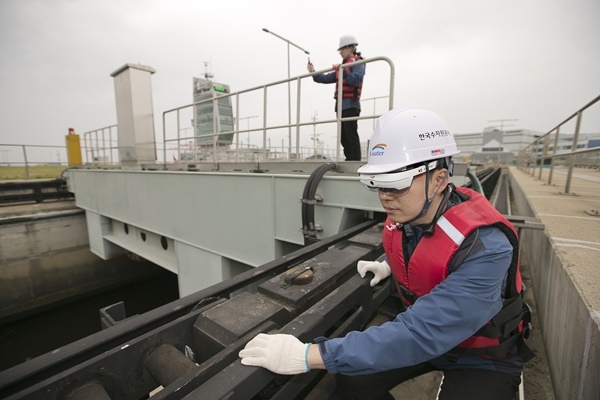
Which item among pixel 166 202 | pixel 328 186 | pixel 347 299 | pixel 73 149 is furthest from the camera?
pixel 73 149

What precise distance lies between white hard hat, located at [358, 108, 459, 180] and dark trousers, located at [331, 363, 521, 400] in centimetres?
112

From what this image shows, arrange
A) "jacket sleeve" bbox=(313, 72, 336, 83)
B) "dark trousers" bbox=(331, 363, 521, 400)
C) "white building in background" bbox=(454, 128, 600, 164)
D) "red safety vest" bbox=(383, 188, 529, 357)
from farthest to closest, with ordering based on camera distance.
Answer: "white building in background" bbox=(454, 128, 600, 164), "jacket sleeve" bbox=(313, 72, 336, 83), "dark trousers" bbox=(331, 363, 521, 400), "red safety vest" bbox=(383, 188, 529, 357)

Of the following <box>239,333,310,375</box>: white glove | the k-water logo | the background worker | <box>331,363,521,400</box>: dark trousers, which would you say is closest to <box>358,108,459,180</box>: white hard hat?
the k-water logo

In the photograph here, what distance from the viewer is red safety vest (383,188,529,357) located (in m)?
1.21

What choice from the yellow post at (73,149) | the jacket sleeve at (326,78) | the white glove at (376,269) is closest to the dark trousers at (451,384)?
the white glove at (376,269)

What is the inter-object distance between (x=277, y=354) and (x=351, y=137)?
12.5ft

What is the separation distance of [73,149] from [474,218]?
14502 mm

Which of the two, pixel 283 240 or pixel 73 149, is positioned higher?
pixel 73 149

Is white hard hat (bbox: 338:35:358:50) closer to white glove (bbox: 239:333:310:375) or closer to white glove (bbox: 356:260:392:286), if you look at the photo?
white glove (bbox: 356:260:392:286)

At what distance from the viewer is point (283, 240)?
3.97m

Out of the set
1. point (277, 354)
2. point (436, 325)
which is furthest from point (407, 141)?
point (277, 354)

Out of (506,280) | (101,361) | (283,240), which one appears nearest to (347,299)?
(506,280)

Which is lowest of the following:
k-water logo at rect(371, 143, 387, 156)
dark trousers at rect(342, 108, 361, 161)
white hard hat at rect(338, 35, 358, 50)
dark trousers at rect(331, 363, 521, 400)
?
dark trousers at rect(331, 363, 521, 400)

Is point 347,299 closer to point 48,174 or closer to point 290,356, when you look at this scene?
point 290,356
